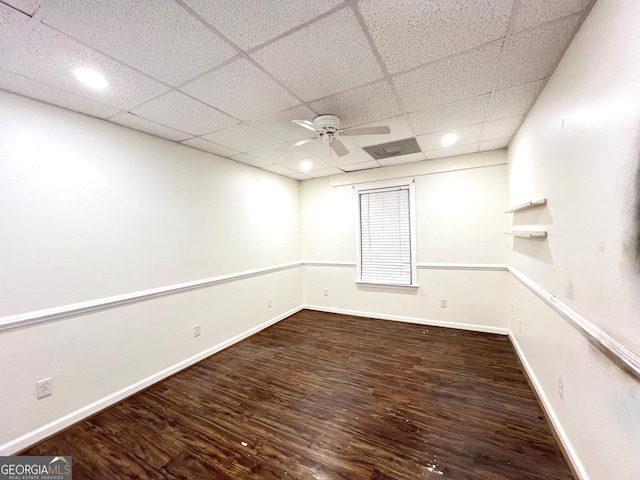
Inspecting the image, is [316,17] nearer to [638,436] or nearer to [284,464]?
[638,436]

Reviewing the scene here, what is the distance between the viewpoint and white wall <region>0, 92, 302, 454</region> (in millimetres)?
1751

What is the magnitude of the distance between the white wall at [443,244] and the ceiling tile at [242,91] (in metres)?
2.52

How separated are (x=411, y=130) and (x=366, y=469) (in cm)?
285

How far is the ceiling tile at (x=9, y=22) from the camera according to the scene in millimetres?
1134

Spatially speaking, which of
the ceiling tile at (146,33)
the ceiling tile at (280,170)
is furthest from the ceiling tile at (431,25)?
the ceiling tile at (280,170)

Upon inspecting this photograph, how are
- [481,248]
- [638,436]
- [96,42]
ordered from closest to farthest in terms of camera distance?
[638,436] → [96,42] → [481,248]

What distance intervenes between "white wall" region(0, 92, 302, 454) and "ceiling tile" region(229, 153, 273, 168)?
0.78 ft

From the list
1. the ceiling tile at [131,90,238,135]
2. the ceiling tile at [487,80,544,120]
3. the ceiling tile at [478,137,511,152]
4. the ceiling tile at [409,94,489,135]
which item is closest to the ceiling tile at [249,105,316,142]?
the ceiling tile at [131,90,238,135]

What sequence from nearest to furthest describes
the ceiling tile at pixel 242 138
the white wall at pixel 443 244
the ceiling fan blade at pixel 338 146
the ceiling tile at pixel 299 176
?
the ceiling fan blade at pixel 338 146
the ceiling tile at pixel 242 138
the white wall at pixel 443 244
the ceiling tile at pixel 299 176

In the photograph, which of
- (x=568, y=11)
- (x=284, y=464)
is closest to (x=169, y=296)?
(x=284, y=464)

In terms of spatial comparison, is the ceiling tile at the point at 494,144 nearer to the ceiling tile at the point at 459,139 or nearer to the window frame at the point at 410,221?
the ceiling tile at the point at 459,139

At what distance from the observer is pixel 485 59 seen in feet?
5.11

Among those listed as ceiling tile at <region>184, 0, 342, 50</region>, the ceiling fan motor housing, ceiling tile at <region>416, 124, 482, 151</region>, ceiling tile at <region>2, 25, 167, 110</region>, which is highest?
ceiling tile at <region>416, 124, 482, 151</region>

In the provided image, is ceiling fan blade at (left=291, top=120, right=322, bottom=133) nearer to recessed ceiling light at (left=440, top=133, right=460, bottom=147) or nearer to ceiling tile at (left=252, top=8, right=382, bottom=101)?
ceiling tile at (left=252, top=8, right=382, bottom=101)
